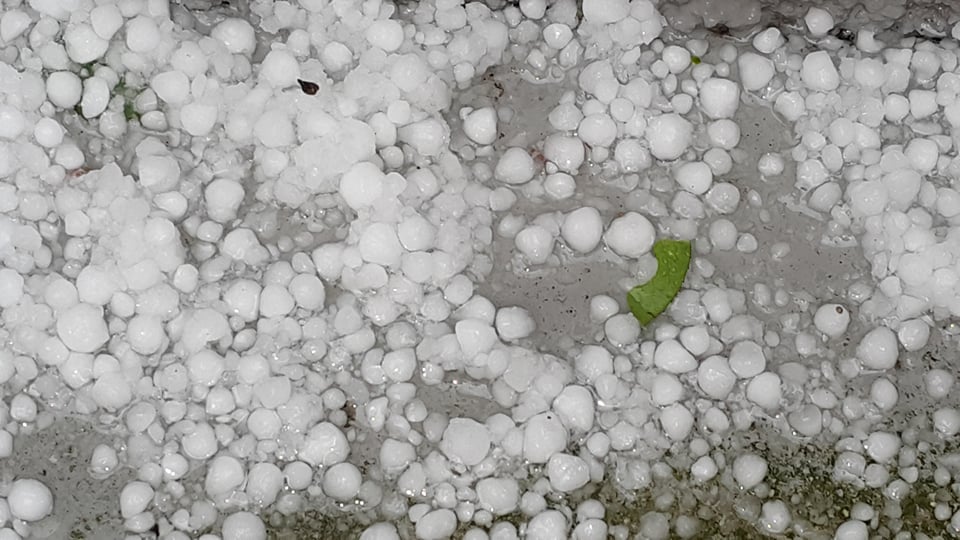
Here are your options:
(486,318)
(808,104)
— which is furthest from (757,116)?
(486,318)

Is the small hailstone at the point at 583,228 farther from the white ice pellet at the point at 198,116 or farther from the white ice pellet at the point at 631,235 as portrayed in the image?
the white ice pellet at the point at 198,116

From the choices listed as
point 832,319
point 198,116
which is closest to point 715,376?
point 832,319

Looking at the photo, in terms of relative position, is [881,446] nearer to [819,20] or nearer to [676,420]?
[676,420]

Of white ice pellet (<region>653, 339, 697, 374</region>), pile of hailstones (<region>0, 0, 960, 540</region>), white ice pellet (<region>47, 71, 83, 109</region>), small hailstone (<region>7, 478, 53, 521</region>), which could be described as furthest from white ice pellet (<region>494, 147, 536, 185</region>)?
small hailstone (<region>7, 478, 53, 521</region>)

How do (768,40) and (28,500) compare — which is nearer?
(28,500)

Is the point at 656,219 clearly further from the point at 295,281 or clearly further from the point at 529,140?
the point at 295,281
